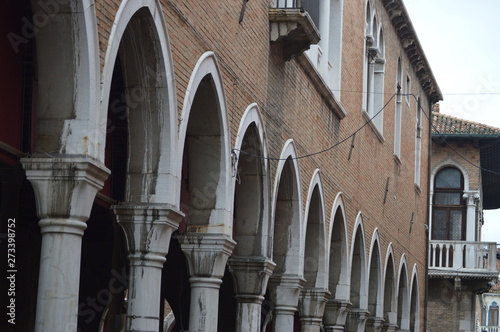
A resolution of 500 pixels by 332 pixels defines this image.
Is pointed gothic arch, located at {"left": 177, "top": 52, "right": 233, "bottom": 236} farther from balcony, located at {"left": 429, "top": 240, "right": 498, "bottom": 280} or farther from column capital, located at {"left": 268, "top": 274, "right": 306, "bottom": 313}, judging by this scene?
balcony, located at {"left": 429, "top": 240, "right": 498, "bottom": 280}

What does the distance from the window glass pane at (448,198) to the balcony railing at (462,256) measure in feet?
7.53

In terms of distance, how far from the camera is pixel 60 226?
332 inches

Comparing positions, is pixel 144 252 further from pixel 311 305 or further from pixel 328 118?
pixel 328 118

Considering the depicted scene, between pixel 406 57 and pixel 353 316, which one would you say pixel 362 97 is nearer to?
pixel 353 316

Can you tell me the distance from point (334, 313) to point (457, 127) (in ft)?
56.6

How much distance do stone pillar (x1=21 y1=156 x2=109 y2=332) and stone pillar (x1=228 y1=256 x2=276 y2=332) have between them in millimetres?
5266

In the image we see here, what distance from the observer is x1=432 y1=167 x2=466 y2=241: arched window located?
3600 centimetres

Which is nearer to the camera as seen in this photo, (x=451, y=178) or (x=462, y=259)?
(x=462, y=259)

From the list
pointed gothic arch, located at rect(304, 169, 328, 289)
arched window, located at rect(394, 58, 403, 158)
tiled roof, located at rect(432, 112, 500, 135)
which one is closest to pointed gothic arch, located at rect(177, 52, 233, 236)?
pointed gothic arch, located at rect(304, 169, 328, 289)

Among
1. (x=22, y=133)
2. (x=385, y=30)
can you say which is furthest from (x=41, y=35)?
(x=385, y=30)

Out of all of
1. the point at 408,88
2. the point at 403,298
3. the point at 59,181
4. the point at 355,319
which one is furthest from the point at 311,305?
the point at 408,88

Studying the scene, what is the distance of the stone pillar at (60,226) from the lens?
831 centimetres

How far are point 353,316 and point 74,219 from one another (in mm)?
13189

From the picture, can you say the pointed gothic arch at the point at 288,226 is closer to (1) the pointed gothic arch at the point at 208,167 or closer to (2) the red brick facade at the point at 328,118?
(2) the red brick facade at the point at 328,118
